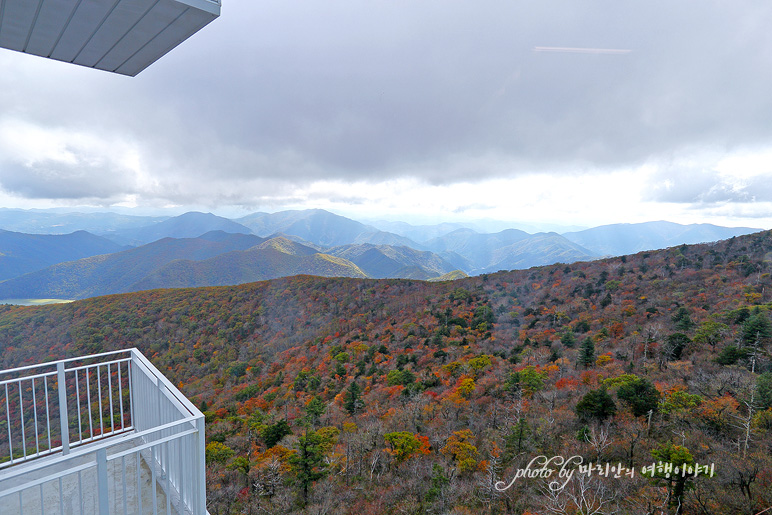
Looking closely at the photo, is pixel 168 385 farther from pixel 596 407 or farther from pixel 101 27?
pixel 596 407

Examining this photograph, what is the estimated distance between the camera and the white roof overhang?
155 centimetres

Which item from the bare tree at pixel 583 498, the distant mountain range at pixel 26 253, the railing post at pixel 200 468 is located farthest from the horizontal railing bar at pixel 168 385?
the distant mountain range at pixel 26 253

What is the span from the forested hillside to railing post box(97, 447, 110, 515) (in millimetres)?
4793

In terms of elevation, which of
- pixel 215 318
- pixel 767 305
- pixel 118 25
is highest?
pixel 118 25

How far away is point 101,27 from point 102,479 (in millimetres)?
2502

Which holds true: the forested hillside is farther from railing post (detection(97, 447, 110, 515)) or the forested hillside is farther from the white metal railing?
railing post (detection(97, 447, 110, 515))

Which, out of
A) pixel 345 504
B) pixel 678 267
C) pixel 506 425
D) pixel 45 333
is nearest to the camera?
pixel 345 504

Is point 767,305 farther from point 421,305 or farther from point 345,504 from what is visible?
point 421,305

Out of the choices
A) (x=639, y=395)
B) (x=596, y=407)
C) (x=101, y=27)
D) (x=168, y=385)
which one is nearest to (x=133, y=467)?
(x=168, y=385)

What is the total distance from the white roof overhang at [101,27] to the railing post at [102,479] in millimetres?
2275

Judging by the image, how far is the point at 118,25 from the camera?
5.51 feet

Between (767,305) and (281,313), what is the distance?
27.1m

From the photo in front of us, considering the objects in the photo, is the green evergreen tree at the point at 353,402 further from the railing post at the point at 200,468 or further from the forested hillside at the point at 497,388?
the railing post at the point at 200,468

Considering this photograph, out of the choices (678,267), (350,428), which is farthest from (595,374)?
(678,267)
